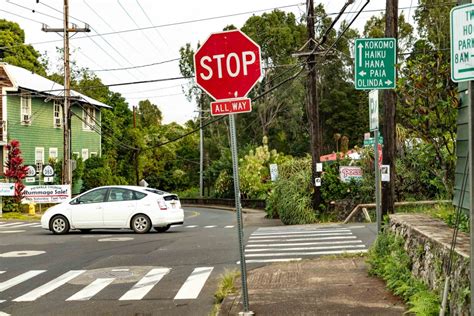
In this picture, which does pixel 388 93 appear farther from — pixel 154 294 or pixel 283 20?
pixel 283 20

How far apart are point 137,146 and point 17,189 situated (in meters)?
23.7

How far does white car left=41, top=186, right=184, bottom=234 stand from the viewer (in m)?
18.5

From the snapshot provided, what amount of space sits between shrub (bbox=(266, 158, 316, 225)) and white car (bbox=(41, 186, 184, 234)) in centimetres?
698

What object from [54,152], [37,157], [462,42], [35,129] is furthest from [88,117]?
[462,42]

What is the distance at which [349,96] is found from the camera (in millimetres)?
57281

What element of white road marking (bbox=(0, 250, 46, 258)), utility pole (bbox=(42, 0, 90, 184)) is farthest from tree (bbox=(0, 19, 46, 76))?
white road marking (bbox=(0, 250, 46, 258))

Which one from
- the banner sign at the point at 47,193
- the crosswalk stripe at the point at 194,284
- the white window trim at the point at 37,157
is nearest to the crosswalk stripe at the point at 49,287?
the crosswalk stripe at the point at 194,284

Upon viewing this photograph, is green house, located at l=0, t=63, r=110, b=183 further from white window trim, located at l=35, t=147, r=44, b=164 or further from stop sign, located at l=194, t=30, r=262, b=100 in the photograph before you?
stop sign, located at l=194, t=30, r=262, b=100

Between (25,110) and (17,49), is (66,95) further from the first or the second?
(17,49)

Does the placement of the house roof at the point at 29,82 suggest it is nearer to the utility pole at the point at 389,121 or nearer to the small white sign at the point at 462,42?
the utility pole at the point at 389,121

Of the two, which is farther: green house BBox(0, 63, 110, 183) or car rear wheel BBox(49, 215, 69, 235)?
green house BBox(0, 63, 110, 183)

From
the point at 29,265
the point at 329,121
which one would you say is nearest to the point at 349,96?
the point at 329,121

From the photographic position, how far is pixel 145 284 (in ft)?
32.9

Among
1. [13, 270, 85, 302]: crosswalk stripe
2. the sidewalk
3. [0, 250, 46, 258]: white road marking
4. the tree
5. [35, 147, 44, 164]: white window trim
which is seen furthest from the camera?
the tree
